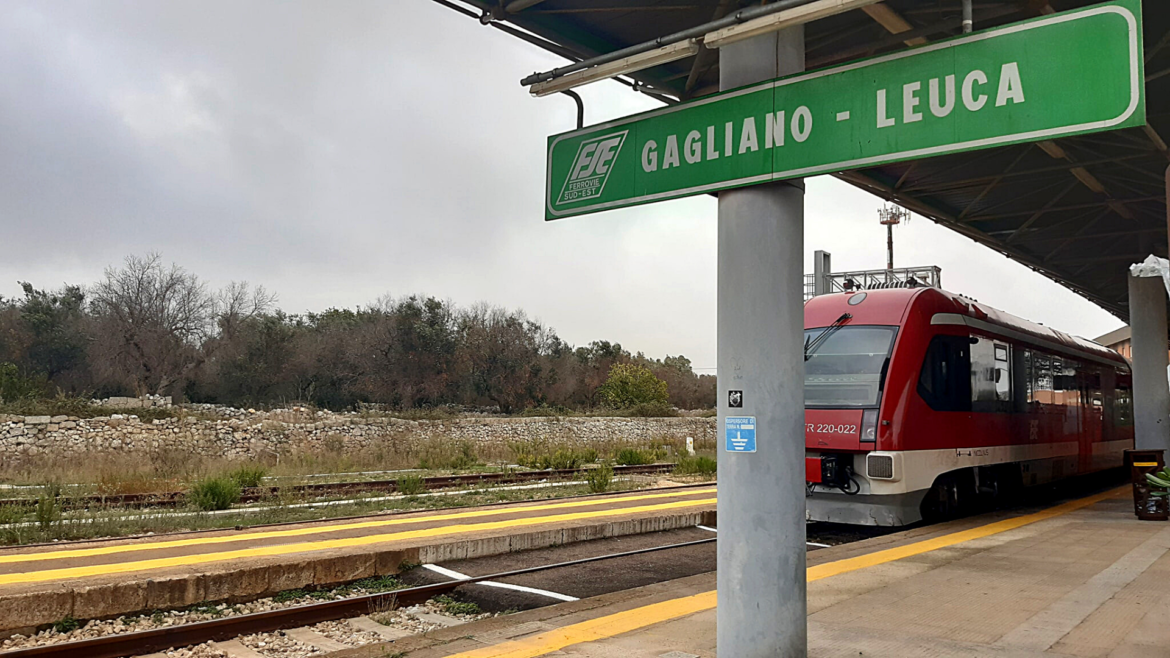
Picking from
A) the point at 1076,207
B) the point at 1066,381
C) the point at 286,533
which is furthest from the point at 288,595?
the point at 1066,381

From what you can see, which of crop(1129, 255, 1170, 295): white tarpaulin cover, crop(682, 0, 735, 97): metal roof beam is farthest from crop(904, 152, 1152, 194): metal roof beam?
crop(1129, 255, 1170, 295): white tarpaulin cover

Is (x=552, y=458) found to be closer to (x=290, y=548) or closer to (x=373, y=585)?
(x=290, y=548)

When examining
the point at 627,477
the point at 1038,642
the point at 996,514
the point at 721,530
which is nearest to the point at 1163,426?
the point at 996,514

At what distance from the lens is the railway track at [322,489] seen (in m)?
12.6

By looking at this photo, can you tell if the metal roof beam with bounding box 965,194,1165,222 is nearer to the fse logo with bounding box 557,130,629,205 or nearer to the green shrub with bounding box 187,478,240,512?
the fse logo with bounding box 557,130,629,205

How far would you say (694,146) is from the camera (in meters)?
4.51

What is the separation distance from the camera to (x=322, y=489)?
15.8 meters

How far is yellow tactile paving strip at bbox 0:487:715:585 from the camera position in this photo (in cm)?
766

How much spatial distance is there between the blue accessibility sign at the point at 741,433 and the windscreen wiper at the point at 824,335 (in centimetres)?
720

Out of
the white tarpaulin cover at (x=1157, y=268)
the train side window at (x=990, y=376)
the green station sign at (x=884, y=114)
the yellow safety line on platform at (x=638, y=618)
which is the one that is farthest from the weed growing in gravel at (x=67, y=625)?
the train side window at (x=990, y=376)

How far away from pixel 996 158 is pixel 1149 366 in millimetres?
10732

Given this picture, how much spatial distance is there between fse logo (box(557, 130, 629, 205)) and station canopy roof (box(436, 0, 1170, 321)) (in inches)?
45.3

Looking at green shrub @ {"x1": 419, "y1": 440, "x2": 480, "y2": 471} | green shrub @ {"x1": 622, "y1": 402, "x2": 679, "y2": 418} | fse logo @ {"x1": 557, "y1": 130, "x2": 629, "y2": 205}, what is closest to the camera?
fse logo @ {"x1": 557, "y1": 130, "x2": 629, "y2": 205}

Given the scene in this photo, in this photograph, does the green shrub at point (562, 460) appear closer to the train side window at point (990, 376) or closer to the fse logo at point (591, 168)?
the train side window at point (990, 376)
